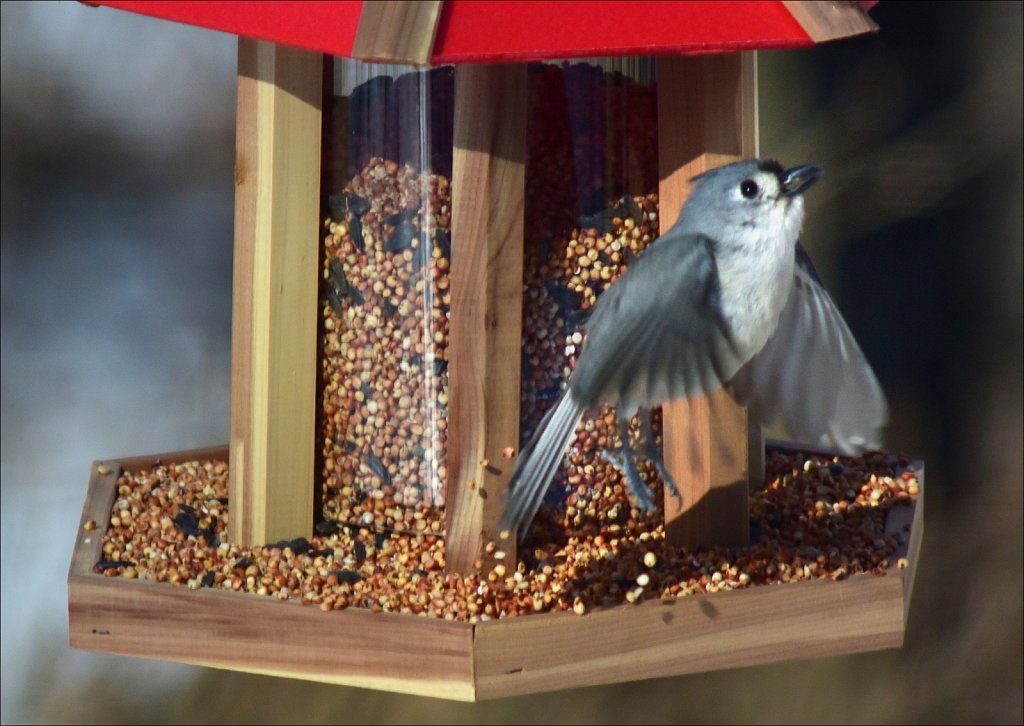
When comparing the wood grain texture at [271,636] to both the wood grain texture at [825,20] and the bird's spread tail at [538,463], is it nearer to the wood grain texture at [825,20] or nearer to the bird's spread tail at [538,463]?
the bird's spread tail at [538,463]

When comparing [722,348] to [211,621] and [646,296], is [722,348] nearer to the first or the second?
[646,296]

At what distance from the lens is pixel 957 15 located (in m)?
3.55

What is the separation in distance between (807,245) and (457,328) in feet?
6.74

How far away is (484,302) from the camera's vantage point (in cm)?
183

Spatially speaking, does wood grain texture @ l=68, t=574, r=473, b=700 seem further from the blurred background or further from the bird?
the blurred background

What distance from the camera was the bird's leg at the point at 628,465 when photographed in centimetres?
201

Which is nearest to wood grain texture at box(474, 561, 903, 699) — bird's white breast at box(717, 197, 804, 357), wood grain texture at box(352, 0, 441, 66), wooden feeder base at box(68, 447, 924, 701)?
wooden feeder base at box(68, 447, 924, 701)

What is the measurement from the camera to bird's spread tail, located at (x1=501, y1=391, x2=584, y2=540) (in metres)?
1.78

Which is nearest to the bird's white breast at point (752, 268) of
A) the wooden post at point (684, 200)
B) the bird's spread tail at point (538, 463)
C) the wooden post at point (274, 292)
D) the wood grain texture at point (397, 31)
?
the wooden post at point (684, 200)

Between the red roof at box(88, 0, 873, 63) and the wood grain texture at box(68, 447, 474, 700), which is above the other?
the red roof at box(88, 0, 873, 63)

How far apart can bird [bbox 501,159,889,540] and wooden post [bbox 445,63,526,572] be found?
50mm

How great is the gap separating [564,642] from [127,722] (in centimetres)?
212

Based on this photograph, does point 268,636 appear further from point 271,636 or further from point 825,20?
point 825,20

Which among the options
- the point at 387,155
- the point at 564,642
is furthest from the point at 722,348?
the point at 387,155
